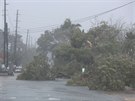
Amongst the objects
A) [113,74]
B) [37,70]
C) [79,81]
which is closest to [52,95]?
[113,74]

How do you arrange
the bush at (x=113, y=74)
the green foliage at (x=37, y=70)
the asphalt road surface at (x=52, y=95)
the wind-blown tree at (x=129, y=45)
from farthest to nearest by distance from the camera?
1. the wind-blown tree at (x=129, y=45)
2. the green foliage at (x=37, y=70)
3. the bush at (x=113, y=74)
4. the asphalt road surface at (x=52, y=95)

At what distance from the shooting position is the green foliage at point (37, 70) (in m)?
42.3

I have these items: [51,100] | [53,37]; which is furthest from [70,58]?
[53,37]

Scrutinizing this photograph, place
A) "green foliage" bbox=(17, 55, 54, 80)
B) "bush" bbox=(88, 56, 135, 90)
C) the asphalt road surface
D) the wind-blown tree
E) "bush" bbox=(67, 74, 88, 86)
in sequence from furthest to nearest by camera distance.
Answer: the wind-blown tree < "green foliage" bbox=(17, 55, 54, 80) < "bush" bbox=(67, 74, 88, 86) < "bush" bbox=(88, 56, 135, 90) < the asphalt road surface

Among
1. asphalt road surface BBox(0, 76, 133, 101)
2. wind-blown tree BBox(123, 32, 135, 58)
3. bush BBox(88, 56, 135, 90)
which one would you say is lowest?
asphalt road surface BBox(0, 76, 133, 101)

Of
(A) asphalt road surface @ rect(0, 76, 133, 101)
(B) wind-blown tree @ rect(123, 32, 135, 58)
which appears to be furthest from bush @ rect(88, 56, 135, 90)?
(B) wind-blown tree @ rect(123, 32, 135, 58)

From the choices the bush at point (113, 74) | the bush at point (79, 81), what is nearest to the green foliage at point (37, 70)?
the bush at point (79, 81)

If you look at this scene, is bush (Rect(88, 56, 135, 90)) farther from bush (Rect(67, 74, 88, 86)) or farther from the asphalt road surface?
bush (Rect(67, 74, 88, 86))

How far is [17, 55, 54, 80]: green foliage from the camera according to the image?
139ft

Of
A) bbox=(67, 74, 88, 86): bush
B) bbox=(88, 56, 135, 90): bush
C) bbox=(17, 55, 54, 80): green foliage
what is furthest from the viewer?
bbox=(17, 55, 54, 80): green foliage

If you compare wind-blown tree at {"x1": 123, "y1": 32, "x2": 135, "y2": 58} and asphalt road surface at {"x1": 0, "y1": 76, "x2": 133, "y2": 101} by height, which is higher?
wind-blown tree at {"x1": 123, "y1": 32, "x2": 135, "y2": 58}

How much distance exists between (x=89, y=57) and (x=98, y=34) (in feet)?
17.5

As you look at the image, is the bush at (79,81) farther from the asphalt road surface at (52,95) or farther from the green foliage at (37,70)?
the green foliage at (37,70)

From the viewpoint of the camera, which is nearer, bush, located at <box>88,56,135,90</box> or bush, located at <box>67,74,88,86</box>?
bush, located at <box>88,56,135,90</box>
